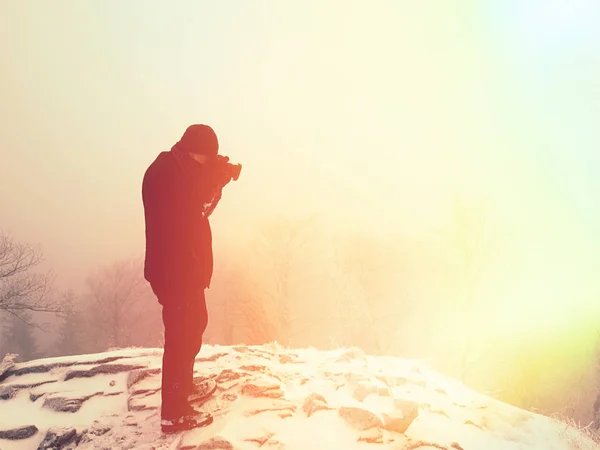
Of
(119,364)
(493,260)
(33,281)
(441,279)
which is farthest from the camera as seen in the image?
(441,279)

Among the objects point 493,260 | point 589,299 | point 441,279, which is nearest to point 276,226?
point 441,279

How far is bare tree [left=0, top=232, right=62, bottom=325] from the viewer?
16.7 m

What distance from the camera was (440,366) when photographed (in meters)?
20.8

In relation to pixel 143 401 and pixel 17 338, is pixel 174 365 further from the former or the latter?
pixel 17 338

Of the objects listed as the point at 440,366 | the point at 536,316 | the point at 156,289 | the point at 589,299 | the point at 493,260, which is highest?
the point at 156,289

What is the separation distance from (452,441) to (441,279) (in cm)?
2037

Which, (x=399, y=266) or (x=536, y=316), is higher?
(x=399, y=266)

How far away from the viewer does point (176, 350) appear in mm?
4020

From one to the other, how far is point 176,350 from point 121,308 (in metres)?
28.3

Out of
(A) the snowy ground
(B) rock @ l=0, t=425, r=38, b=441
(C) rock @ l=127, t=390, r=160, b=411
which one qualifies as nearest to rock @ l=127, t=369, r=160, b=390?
(A) the snowy ground

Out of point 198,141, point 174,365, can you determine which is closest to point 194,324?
point 174,365

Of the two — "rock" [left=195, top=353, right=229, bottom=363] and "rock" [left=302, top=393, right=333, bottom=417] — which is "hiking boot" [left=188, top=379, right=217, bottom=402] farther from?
"rock" [left=195, top=353, right=229, bottom=363]

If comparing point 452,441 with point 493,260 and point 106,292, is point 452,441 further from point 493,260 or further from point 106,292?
point 106,292

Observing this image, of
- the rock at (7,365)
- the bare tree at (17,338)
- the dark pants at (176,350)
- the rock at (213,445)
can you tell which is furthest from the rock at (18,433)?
the bare tree at (17,338)
